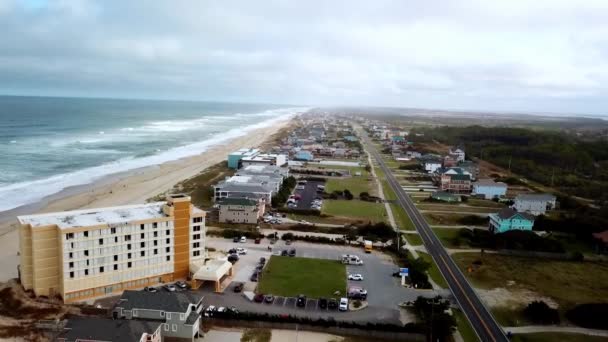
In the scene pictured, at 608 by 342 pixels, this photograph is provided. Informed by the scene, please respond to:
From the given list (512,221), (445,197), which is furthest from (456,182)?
(512,221)

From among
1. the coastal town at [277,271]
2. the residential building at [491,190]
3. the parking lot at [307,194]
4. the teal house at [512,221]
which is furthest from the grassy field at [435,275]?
the residential building at [491,190]

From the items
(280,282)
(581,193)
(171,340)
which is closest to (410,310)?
(280,282)

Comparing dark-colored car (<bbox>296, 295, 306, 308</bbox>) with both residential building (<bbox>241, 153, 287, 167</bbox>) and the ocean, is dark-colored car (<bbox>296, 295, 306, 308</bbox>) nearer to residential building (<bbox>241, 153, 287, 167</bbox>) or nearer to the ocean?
the ocean

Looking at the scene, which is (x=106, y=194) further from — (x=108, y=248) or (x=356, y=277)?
(x=356, y=277)

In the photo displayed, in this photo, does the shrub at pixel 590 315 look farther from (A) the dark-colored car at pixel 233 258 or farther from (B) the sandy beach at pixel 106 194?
(B) the sandy beach at pixel 106 194

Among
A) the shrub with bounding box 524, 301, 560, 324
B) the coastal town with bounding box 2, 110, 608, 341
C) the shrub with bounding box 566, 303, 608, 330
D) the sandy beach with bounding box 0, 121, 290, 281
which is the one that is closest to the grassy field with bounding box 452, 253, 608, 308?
the coastal town with bounding box 2, 110, 608, 341
